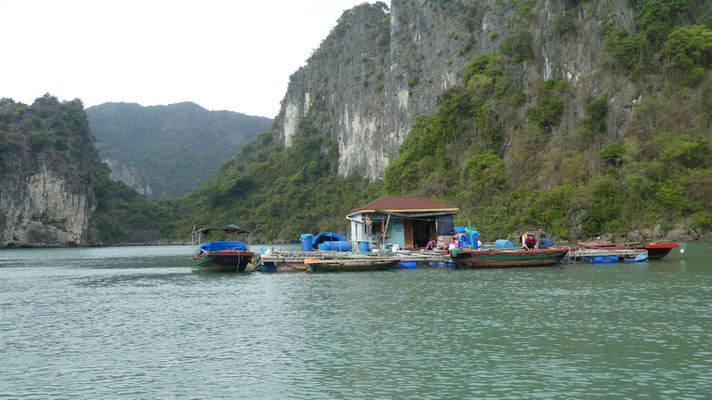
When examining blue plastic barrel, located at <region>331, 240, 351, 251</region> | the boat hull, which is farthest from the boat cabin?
the boat hull

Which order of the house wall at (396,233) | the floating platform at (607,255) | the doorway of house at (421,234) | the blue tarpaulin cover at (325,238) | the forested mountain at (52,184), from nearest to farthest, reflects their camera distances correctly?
the floating platform at (607,255), the house wall at (396,233), the doorway of house at (421,234), the blue tarpaulin cover at (325,238), the forested mountain at (52,184)

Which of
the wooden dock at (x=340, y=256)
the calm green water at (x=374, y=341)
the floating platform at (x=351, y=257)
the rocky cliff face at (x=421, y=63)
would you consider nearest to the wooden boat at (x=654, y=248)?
the calm green water at (x=374, y=341)

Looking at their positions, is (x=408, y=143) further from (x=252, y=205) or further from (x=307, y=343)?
(x=307, y=343)

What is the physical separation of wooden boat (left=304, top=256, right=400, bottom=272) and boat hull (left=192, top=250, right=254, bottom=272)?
5.45 metres

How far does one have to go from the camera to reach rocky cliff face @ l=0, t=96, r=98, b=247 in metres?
104

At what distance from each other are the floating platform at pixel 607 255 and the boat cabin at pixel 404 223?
8.39 m

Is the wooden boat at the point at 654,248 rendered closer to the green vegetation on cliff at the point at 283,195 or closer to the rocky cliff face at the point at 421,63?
the rocky cliff face at the point at 421,63

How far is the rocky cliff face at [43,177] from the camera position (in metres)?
104

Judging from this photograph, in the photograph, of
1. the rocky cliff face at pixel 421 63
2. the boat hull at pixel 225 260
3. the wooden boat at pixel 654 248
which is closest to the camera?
the wooden boat at pixel 654 248

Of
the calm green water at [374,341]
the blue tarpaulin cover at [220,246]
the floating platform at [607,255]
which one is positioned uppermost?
the blue tarpaulin cover at [220,246]

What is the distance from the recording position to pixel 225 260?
118 ft

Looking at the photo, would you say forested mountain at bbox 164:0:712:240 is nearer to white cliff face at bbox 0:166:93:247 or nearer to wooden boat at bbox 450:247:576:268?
wooden boat at bbox 450:247:576:268

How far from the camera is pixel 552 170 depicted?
181 feet

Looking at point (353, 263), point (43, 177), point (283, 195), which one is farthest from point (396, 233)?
point (43, 177)
